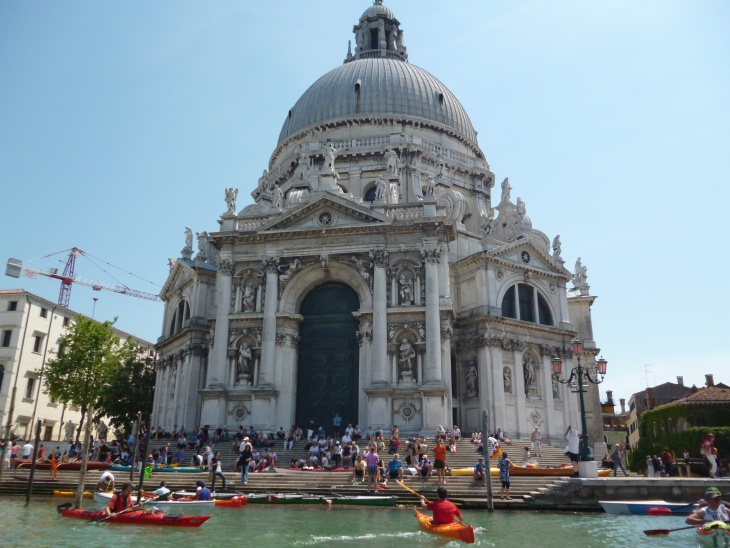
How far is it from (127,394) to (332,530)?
32.6 meters

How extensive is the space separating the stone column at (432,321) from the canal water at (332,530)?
11206 millimetres

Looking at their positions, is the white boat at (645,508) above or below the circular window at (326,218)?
below

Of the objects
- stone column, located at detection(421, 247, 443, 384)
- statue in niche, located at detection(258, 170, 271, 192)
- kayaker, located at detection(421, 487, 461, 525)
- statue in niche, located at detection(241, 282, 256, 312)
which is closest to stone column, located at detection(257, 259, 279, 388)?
statue in niche, located at detection(241, 282, 256, 312)

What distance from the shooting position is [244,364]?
101ft

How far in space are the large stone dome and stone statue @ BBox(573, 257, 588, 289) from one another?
1179 cm

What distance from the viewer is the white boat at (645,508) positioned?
1589 centimetres

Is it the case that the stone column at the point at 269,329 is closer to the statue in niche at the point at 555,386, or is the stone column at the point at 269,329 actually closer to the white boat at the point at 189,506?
the white boat at the point at 189,506

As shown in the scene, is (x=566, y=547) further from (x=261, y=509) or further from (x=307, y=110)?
(x=307, y=110)

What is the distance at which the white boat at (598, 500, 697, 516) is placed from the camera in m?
15.9

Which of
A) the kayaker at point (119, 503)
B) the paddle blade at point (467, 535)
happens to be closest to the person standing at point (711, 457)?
the paddle blade at point (467, 535)

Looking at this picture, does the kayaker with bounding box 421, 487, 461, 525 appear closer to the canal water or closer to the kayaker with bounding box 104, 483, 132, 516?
the canal water

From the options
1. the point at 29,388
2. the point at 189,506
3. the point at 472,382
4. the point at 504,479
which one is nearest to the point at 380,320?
the point at 472,382

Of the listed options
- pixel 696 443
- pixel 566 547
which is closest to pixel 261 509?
pixel 566 547

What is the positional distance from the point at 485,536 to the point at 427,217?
19445 millimetres
